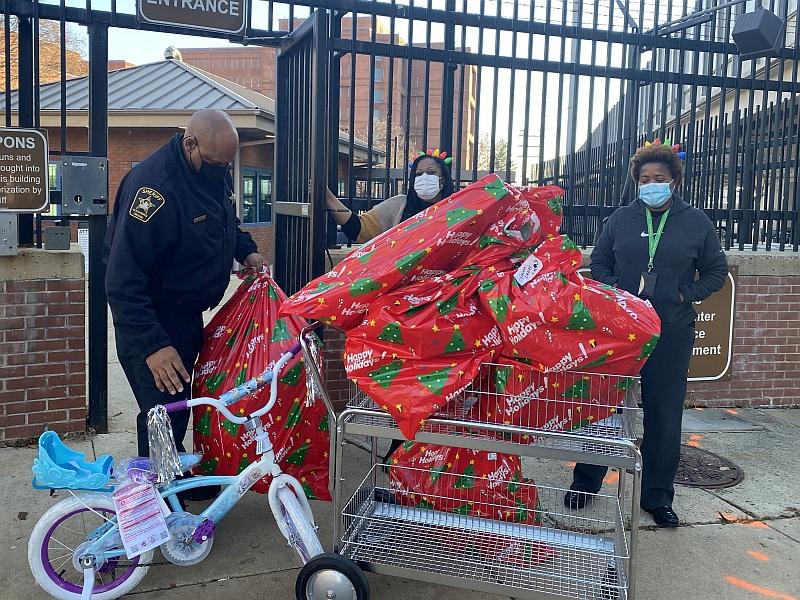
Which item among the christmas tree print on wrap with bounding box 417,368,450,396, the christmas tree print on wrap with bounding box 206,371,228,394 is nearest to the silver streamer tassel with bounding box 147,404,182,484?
the christmas tree print on wrap with bounding box 206,371,228,394

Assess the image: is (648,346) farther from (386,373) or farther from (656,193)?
(656,193)

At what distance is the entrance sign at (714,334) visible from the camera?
568 cm

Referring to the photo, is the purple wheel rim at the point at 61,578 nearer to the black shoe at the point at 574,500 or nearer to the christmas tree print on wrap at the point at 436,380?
the christmas tree print on wrap at the point at 436,380

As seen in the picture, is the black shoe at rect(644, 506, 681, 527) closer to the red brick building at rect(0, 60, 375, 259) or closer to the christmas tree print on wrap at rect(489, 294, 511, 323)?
the christmas tree print on wrap at rect(489, 294, 511, 323)

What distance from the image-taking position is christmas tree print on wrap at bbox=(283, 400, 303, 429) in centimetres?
341

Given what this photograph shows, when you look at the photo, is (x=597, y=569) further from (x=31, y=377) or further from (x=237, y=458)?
(x=31, y=377)

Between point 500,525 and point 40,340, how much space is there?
3.07 metres

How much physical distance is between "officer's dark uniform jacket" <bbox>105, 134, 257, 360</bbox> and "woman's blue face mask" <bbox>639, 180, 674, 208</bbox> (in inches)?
82.1

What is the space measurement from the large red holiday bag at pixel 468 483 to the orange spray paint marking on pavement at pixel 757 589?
1.00 m

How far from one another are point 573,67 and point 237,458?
379 cm

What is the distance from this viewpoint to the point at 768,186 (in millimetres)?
6117

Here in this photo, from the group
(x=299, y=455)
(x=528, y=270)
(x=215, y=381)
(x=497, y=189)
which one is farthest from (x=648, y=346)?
(x=215, y=381)

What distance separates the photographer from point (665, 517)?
148 inches

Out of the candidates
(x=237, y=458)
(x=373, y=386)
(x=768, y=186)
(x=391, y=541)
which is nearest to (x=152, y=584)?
(x=237, y=458)
